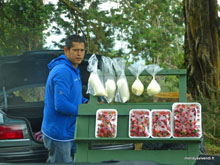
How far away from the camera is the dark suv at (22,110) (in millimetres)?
4520

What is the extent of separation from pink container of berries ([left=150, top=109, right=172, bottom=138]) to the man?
0.84 meters

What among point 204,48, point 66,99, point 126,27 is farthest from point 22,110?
point 126,27

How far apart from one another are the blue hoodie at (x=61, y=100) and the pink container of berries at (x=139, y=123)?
73 cm

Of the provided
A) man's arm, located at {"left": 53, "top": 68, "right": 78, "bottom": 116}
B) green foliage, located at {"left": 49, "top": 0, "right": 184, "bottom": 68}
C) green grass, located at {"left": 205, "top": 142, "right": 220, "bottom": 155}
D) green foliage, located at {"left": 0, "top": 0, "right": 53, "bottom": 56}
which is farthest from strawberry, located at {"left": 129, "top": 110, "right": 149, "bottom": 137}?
green foliage, located at {"left": 0, "top": 0, "right": 53, "bottom": 56}

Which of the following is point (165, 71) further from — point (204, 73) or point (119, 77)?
point (204, 73)

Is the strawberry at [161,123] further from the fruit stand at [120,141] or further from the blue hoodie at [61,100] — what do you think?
the blue hoodie at [61,100]

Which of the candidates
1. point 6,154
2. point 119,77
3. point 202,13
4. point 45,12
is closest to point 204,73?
point 202,13

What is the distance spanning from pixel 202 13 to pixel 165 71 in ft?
16.5

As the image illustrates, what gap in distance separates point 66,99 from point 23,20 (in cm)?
978

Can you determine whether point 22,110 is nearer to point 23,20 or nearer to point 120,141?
point 120,141

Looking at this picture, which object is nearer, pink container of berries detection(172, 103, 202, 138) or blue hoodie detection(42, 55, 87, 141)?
pink container of berries detection(172, 103, 202, 138)

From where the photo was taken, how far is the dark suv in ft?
14.8

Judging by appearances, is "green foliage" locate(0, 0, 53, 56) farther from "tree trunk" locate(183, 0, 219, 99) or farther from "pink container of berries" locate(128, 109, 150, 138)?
"pink container of berries" locate(128, 109, 150, 138)

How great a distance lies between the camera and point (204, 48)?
309 inches
